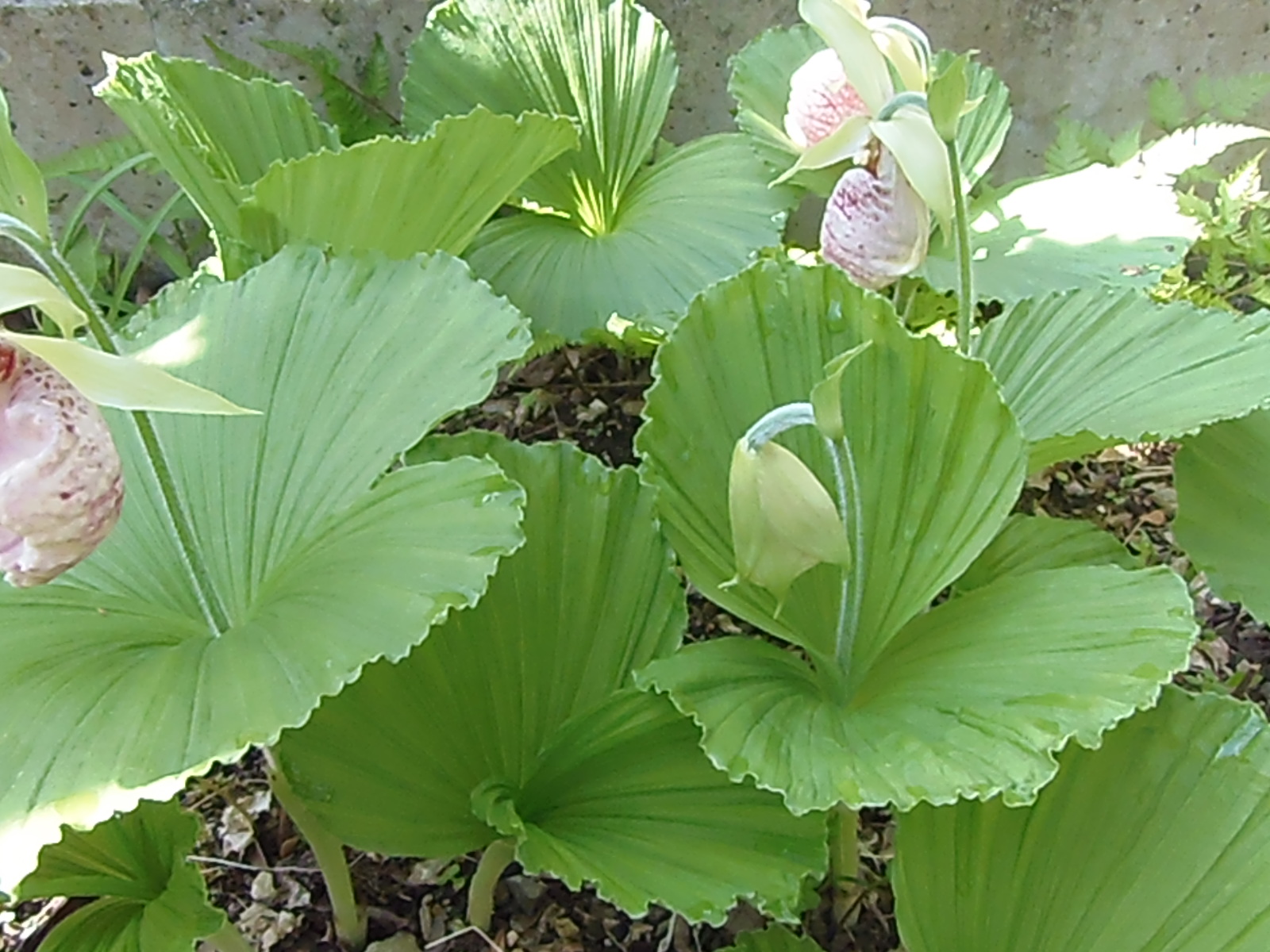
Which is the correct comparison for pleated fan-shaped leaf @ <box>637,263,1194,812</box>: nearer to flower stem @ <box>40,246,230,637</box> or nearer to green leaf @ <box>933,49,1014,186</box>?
flower stem @ <box>40,246,230,637</box>

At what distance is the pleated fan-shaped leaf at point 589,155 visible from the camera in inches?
51.3

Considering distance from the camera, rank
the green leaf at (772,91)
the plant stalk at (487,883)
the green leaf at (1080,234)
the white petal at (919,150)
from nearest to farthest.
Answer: the white petal at (919,150), the plant stalk at (487,883), the green leaf at (1080,234), the green leaf at (772,91)

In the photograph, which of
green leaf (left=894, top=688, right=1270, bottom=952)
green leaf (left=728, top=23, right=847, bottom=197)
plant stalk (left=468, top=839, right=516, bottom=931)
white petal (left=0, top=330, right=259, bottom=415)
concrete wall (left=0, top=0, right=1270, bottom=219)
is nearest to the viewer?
white petal (left=0, top=330, right=259, bottom=415)

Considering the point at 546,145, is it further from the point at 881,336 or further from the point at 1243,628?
the point at 1243,628

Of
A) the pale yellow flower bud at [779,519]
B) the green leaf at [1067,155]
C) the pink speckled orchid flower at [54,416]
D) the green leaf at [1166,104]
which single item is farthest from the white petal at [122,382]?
the green leaf at [1166,104]

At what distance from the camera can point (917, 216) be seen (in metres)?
0.84

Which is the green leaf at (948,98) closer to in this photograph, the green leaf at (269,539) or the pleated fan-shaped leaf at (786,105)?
the green leaf at (269,539)

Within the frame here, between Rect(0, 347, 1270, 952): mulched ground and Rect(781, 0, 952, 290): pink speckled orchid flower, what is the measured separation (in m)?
0.51

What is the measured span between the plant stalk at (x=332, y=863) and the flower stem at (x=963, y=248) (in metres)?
0.67

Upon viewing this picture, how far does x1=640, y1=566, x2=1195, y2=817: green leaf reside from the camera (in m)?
0.61

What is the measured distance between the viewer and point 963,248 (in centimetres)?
87

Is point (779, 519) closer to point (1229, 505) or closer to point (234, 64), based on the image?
point (1229, 505)

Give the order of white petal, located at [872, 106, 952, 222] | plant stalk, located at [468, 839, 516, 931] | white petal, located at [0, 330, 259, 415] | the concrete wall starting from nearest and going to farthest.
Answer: white petal, located at [0, 330, 259, 415], white petal, located at [872, 106, 952, 222], plant stalk, located at [468, 839, 516, 931], the concrete wall

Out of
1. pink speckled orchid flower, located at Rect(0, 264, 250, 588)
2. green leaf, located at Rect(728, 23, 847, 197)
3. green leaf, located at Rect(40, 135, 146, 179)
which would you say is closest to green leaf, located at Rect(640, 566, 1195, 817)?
pink speckled orchid flower, located at Rect(0, 264, 250, 588)
